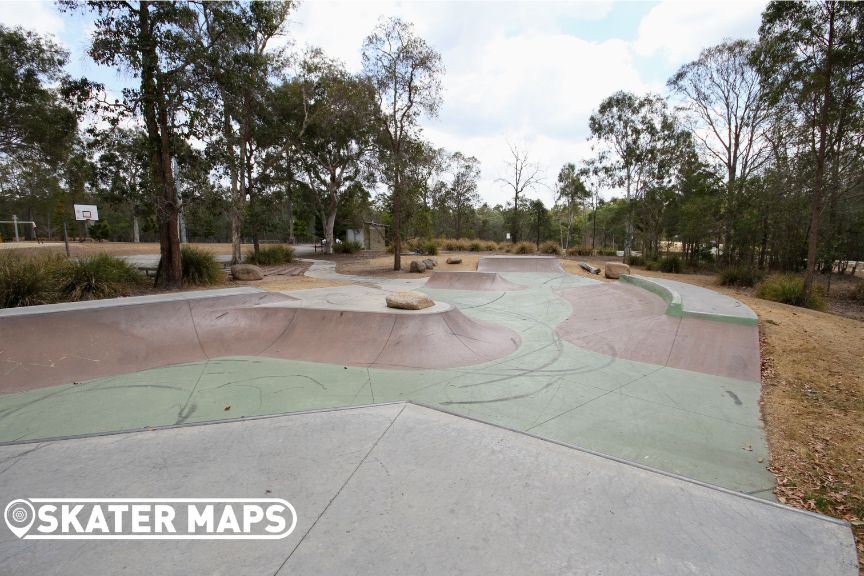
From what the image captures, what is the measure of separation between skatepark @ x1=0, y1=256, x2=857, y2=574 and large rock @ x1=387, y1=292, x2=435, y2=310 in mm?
200

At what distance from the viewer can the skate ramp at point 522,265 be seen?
16094 mm

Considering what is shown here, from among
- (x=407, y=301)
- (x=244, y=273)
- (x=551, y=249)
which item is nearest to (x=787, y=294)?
(x=407, y=301)

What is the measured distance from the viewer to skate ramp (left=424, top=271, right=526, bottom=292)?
12.0m

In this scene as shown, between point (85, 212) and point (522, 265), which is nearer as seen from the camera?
point (85, 212)

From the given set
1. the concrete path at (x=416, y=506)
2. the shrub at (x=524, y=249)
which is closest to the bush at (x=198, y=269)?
the concrete path at (x=416, y=506)

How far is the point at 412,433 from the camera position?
2873 millimetres

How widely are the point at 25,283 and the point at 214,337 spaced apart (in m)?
4.26

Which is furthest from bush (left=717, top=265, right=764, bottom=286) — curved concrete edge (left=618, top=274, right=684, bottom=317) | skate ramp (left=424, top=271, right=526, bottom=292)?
skate ramp (left=424, top=271, right=526, bottom=292)

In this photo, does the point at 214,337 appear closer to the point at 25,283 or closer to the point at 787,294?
the point at 25,283

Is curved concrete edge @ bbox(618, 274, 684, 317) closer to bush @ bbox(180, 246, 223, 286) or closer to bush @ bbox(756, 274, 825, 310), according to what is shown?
bush @ bbox(756, 274, 825, 310)

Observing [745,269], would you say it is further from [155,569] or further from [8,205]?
[8,205]

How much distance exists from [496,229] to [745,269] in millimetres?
48906

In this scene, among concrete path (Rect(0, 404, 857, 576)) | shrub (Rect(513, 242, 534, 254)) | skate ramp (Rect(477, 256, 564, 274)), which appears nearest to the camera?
concrete path (Rect(0, 404, 857, 576))

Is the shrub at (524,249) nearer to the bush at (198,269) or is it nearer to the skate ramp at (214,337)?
the bush at (198,269)
